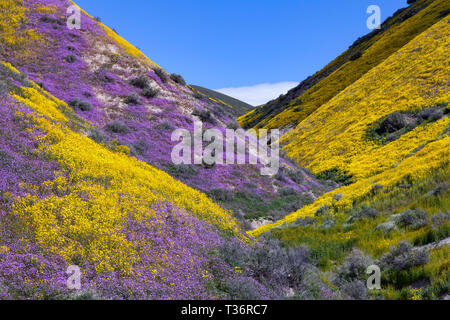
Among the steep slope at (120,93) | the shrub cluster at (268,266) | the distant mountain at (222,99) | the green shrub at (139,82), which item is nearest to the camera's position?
the shrub cluster at (268,266)

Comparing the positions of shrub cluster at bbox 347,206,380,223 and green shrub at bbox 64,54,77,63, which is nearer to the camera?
shrub cluster at bbox 347,206,380,223

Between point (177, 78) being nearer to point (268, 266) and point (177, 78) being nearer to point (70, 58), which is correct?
point (70, 58)

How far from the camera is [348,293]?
8.38 meters

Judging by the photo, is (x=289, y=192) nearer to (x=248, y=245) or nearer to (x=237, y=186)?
(x=237, y=186)

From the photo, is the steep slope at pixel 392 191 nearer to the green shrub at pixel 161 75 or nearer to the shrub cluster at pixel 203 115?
the shrub cluster at pixel 203 115

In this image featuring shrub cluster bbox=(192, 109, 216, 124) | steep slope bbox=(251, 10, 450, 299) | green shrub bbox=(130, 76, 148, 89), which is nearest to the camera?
steep slope bbox=(251, 10, 450, 299)

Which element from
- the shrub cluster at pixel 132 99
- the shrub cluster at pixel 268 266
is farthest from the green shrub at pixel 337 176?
the shrub cluster at pixel 132 99

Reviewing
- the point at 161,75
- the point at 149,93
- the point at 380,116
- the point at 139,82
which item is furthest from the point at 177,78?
the point at 380,116

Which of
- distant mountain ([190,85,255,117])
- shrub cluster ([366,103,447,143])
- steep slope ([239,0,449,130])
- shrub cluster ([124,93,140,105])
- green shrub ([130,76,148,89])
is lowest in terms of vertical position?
shrub cluster ([366,103,447,143])

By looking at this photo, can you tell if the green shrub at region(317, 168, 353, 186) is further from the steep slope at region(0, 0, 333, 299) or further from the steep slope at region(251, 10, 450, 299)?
the steep slope at region(0, 0, 333, 299)

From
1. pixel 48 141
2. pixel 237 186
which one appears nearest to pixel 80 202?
pixel 48 141

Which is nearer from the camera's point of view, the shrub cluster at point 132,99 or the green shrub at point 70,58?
the shrub cluster at point 132,99

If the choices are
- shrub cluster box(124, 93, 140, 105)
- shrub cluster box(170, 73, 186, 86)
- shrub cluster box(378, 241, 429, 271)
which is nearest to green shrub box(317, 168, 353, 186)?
shrub cluster box(378, 241, 429, 271)
